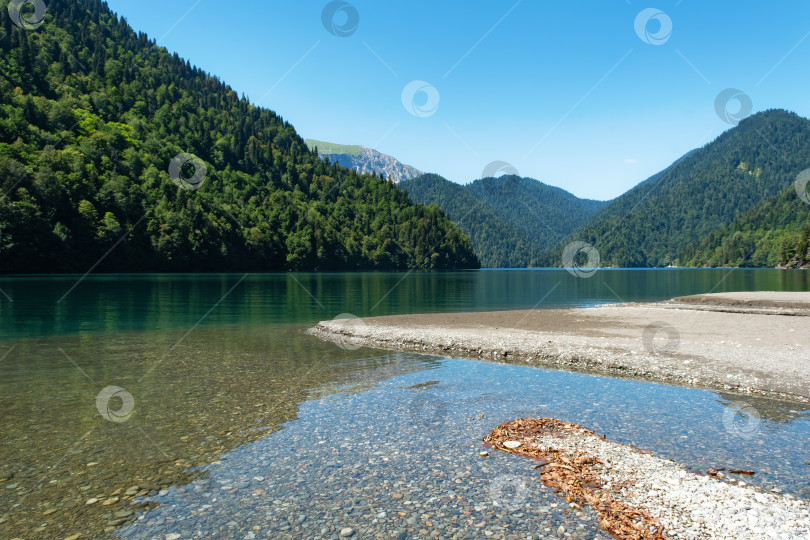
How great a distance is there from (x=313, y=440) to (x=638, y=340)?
21.9 meters

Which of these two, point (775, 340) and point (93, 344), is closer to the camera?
point (775, 340)

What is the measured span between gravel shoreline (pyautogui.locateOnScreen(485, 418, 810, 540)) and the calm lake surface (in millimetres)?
806

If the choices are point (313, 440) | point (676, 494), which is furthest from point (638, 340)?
point (313, 440)

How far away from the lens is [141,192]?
529 ft

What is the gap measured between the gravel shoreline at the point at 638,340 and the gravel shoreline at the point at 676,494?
937 cm

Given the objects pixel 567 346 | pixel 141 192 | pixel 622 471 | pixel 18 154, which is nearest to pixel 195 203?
pixel 141 192

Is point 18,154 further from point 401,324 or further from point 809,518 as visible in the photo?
point 809,518

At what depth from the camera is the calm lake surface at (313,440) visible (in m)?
8.50

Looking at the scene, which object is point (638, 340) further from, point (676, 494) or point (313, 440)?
point (313, 440)

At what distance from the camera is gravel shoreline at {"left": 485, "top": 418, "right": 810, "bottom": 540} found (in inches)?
308

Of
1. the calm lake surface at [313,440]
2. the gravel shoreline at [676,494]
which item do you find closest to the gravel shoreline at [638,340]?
the calm lake surface at [313,440]

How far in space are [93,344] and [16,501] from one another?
2302 centimetres

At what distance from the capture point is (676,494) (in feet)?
29.6

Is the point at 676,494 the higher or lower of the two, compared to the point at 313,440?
higher
